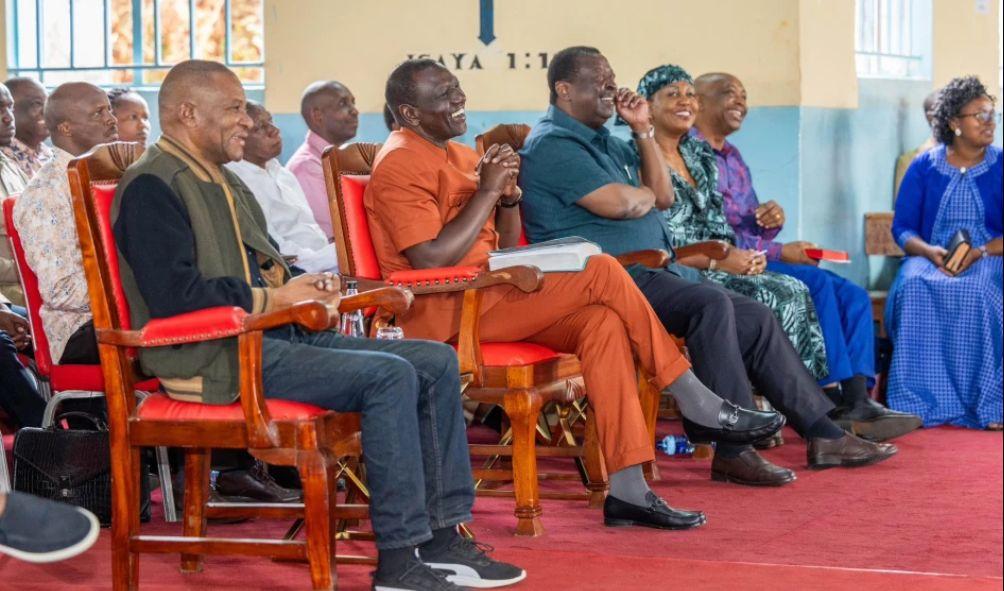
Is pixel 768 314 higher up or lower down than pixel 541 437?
higher up

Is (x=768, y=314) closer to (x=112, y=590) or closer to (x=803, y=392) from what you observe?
(x=803, y=392)

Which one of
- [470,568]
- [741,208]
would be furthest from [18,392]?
[741,208]

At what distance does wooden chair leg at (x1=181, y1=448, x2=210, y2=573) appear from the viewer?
358 cm

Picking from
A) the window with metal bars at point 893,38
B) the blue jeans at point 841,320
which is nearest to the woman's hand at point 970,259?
the blue jeans at point 841,320

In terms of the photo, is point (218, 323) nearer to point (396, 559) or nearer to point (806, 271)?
point (396, 559)

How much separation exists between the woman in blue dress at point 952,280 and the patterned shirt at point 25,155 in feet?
12.1

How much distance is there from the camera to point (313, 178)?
6.27 meters

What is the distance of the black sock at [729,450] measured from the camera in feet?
15.9

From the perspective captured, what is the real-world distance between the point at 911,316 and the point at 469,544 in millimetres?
3627

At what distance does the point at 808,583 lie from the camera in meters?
3.43

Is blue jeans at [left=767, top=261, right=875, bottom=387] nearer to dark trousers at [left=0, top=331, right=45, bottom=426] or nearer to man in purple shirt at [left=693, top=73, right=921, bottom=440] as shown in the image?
man in purple shirt at [left=693, top=73, right=921, bottom=440]

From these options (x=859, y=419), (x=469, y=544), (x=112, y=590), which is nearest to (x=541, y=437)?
(x=859, y=419)

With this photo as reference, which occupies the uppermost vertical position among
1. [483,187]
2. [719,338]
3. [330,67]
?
[330,67]

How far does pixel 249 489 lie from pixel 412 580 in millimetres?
1385
